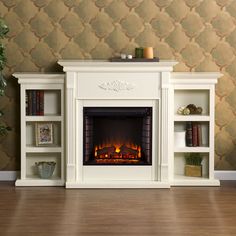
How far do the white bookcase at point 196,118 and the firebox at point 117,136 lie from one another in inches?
11.1

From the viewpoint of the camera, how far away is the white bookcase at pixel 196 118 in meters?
5.98

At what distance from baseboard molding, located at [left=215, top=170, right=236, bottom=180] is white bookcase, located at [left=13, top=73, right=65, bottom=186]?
1.53m

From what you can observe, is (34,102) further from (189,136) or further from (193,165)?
(193,165)

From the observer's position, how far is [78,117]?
592 centimetres

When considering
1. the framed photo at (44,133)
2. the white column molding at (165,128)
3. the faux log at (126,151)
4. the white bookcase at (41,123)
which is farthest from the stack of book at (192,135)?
the framed photo at (44,133)

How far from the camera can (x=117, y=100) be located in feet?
19.3

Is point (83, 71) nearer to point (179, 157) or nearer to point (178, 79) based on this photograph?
point (178, 79)

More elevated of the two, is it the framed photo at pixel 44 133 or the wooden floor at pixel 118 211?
the framed photo at pixel 44 133

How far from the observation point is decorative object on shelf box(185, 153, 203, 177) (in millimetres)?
6184

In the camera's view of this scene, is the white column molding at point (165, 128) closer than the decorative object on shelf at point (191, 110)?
Yes

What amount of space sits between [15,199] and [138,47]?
1904 mm

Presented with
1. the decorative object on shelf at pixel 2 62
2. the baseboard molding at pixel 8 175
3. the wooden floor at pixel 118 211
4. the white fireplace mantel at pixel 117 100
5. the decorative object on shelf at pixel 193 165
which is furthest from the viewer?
the baseboard molding at pixel 8 175

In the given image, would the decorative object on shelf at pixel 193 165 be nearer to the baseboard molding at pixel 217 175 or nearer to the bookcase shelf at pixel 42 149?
the baseboard molding at pixel 217 175

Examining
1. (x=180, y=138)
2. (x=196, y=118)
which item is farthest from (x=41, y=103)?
(x=196, y=118)
